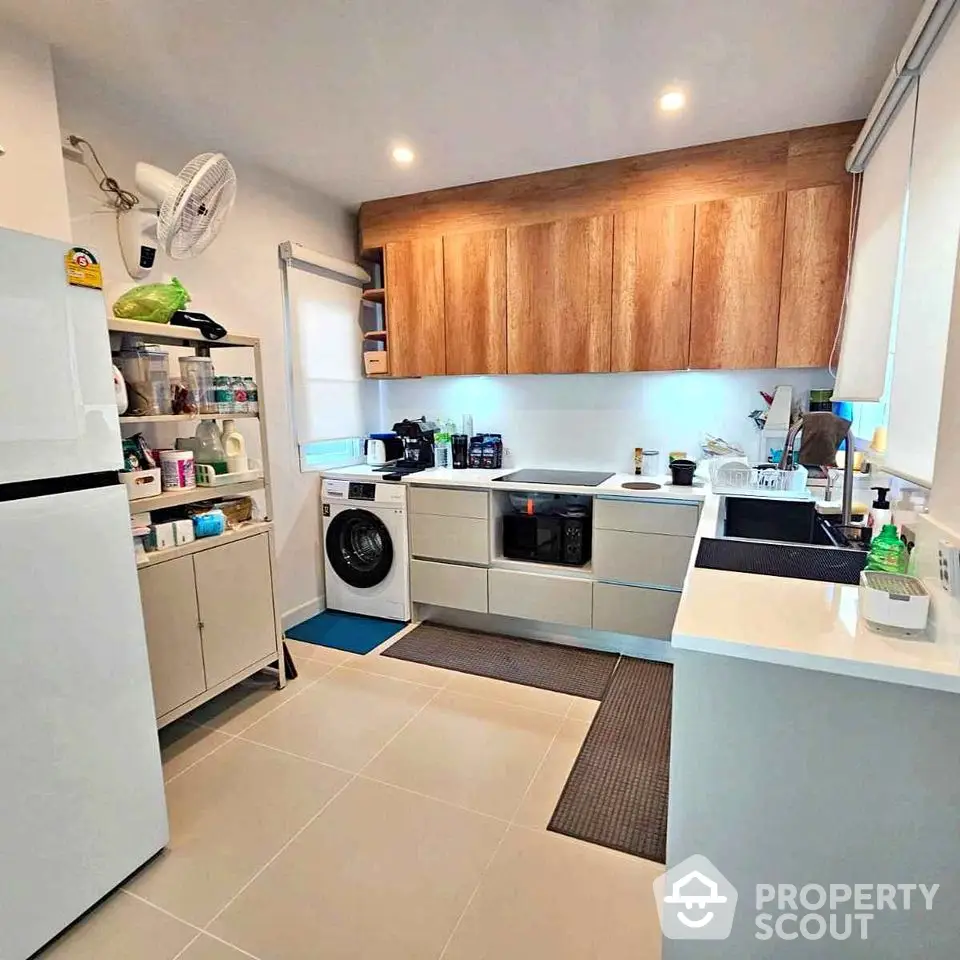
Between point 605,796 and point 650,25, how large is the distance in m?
2.70

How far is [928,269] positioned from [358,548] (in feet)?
9.95

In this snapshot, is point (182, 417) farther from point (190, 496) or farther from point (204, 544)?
point (204, 544)

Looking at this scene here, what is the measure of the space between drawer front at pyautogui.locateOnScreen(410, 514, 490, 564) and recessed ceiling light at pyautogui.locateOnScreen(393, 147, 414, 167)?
1957mm

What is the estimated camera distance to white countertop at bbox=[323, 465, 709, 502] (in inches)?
106

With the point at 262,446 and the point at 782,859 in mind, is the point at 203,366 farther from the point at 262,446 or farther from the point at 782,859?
the point at 782,859

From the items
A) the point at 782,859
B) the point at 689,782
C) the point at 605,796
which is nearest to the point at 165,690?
the point at 605,796

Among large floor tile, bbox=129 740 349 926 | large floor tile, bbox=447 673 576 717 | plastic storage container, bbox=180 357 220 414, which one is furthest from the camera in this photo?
large floor tile, bbox=447 673 576 717

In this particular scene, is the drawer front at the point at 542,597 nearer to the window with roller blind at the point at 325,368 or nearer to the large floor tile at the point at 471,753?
the large floor tile at the point at 471,753

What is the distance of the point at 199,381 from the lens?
7.39 feet

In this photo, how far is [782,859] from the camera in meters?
1.07

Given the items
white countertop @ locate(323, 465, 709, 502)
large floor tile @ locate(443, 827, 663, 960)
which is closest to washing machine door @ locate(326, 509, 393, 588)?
white countertop @ locate(323, 465, 709, 502)

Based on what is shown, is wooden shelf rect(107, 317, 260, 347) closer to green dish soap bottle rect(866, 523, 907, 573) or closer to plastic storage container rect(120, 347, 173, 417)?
plastic storage container rect(120, 347, 173, 417)

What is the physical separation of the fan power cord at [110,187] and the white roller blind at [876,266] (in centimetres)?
298

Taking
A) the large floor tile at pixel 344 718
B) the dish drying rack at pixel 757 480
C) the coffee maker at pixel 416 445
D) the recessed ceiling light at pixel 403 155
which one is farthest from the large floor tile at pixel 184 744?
the recessed ceiling light at pixel 403 155
